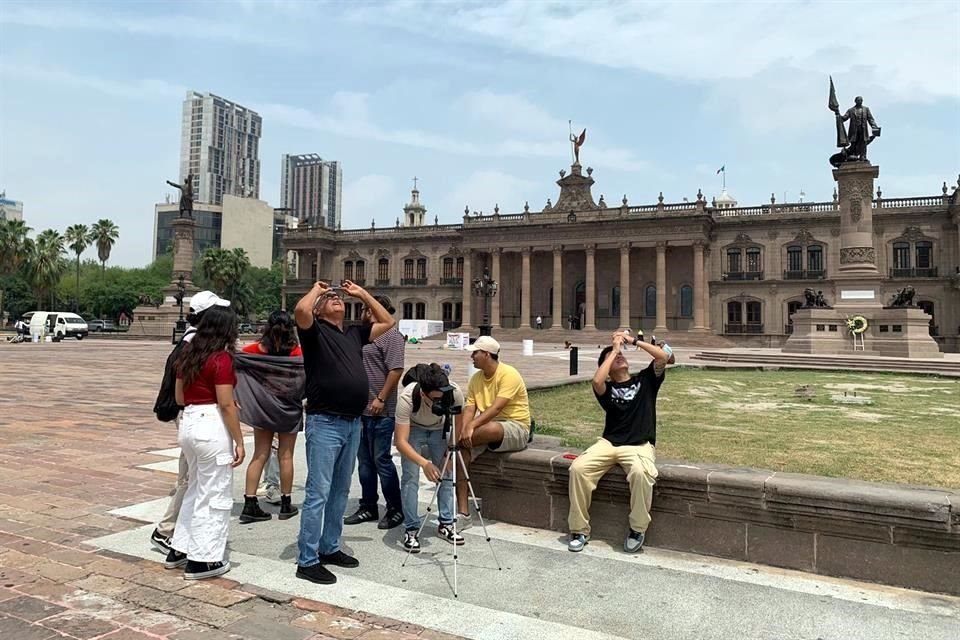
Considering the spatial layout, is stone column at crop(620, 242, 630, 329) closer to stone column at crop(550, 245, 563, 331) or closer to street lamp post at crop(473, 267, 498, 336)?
stone column at crop(550, 245, 563, 331)

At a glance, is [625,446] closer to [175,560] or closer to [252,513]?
[252,513]

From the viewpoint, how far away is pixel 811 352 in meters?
26.6

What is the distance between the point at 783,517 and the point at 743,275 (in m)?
50.6

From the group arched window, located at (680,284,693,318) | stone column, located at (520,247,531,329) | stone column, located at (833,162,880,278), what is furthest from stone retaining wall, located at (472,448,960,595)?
arched window, located at (680,284,693,318)

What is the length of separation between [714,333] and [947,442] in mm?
44915

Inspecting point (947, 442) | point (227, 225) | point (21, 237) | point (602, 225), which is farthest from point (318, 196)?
point (947, 442)

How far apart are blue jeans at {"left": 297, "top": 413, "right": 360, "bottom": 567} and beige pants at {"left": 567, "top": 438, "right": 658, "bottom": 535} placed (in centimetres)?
167

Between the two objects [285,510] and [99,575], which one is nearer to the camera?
[99,575]

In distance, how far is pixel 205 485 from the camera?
14.0ft

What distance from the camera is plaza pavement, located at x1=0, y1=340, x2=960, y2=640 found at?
3.42 metres

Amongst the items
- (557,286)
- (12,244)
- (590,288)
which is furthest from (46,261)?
(590,288)

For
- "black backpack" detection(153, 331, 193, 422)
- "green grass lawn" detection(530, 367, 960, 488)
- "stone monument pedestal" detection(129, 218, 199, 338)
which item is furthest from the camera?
"stone monument pedestal" detection(129, 218, 199, 338)

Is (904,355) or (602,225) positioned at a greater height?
(602,225)

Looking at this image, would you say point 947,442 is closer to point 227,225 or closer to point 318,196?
point 227,225
